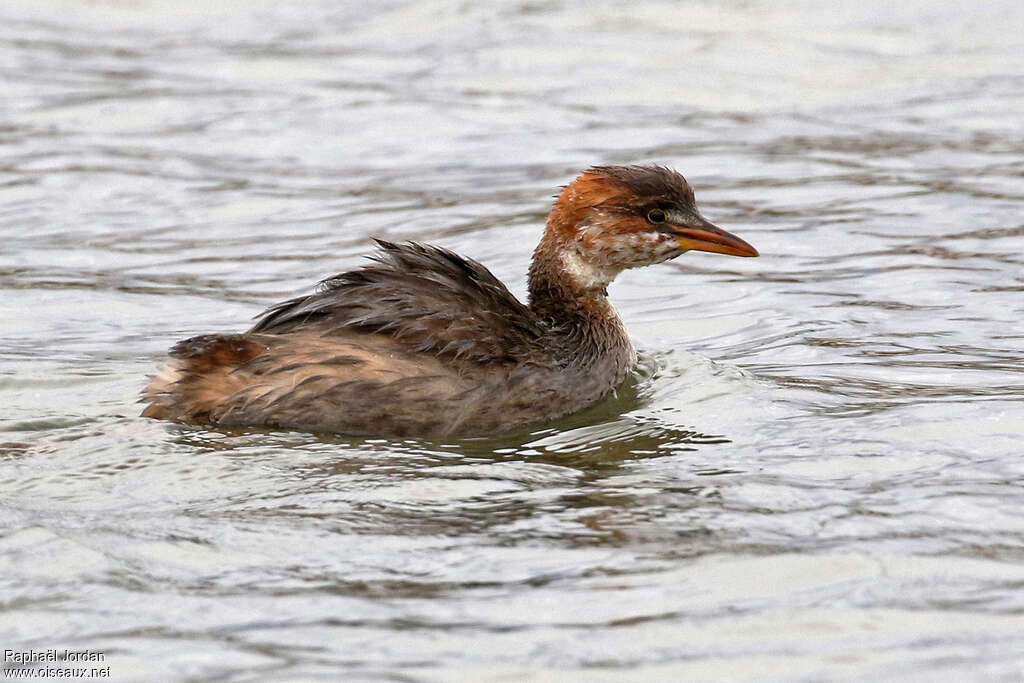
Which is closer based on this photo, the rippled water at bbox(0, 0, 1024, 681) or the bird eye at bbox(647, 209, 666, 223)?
the rippled water at bbox(0, 0, 1024, 681)

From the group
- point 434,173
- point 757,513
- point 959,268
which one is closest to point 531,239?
point 434,173

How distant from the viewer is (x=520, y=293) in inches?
355

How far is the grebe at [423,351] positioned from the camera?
638 cm

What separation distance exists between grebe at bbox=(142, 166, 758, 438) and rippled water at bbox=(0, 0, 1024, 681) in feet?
0.45

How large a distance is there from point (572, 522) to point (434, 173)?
20.9 ft

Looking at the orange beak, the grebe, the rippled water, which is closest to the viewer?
the rippled water

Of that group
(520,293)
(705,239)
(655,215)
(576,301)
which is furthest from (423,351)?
(520,293)

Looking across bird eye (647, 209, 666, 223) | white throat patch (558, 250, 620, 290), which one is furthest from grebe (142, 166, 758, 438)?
white throat patch (558, 250, 620, 290)

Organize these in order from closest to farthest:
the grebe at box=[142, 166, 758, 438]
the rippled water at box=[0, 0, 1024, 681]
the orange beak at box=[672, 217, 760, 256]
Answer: the rippled water at box=[0, 0, 1024, 681] < the grebe at box=[142, 166, 758, 438] < the orange beak at box=[672, 217, 760, 256]

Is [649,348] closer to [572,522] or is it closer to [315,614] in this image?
[572,522]

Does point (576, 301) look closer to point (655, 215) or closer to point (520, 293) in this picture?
point (655, 215)

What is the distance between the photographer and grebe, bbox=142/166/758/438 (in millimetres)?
6383

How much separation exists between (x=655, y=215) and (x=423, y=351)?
1384 mm

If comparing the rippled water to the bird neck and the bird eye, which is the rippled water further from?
the bird eye
